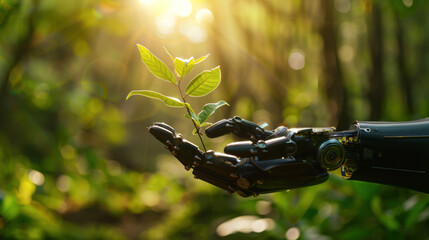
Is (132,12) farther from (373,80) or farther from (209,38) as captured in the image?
(373,80)

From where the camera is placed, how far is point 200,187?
8.32 ft

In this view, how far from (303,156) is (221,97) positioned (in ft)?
6.53

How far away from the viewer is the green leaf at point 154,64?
14.6 inches

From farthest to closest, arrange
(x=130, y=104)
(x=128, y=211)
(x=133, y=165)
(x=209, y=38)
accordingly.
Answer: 1. (x=133, y=165)
2. (x=130, y=104)
3. (x=128, y=211)
4. (x=209, y=38)

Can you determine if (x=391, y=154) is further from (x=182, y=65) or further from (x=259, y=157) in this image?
(x=182, y=65)

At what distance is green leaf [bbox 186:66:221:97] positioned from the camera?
0.39 metres

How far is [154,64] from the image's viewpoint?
379 mm

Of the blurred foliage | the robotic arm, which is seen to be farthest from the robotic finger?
the blurred foliage

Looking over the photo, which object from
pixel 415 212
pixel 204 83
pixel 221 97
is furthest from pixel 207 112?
pixel 221 97

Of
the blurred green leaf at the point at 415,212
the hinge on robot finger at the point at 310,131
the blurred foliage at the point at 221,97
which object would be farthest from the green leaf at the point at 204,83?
the blurred green leaf at the point at 415,212

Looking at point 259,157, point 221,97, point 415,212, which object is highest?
point 221,97

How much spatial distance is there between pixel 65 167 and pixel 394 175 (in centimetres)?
255

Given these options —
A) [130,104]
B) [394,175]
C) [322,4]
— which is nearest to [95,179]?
[130,104]

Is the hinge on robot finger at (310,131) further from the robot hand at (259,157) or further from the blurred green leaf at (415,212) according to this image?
the blurred green leaf at (415,212)
